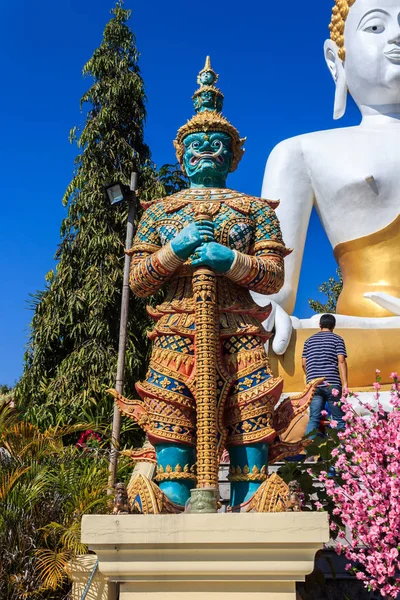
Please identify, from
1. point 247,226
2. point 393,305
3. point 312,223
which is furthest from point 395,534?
point 312,223

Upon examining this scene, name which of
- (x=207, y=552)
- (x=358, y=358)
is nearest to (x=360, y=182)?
(x=358, y=358)

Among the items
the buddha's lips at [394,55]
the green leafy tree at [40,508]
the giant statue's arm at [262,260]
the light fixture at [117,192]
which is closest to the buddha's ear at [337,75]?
the buddha's lips at [394,55]

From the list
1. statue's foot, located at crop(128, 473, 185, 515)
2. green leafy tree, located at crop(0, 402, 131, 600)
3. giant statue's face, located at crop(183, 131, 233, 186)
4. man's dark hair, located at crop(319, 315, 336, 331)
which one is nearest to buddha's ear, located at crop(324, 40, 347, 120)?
man's dark hair, located at crop(319, 315, 336, 331)

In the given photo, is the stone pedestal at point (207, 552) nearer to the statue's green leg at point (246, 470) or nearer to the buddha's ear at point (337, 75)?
the statue's green leg at point (246, 470)

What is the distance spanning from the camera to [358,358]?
644 cm

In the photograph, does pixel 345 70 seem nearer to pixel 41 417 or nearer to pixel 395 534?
pixel 41 417

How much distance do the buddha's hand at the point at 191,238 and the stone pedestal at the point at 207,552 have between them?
120cm

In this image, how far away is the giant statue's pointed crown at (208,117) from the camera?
3500 mm

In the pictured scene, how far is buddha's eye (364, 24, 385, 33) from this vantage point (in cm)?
797

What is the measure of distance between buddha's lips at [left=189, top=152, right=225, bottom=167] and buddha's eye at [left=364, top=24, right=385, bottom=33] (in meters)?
5.43

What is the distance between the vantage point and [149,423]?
3078mm

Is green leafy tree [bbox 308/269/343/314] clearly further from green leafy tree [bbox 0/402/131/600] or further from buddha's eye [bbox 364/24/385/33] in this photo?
green leafy tree [bbox 0/402/131/600]

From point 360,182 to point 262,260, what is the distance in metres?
4.67

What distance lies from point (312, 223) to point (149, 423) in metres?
5.48
